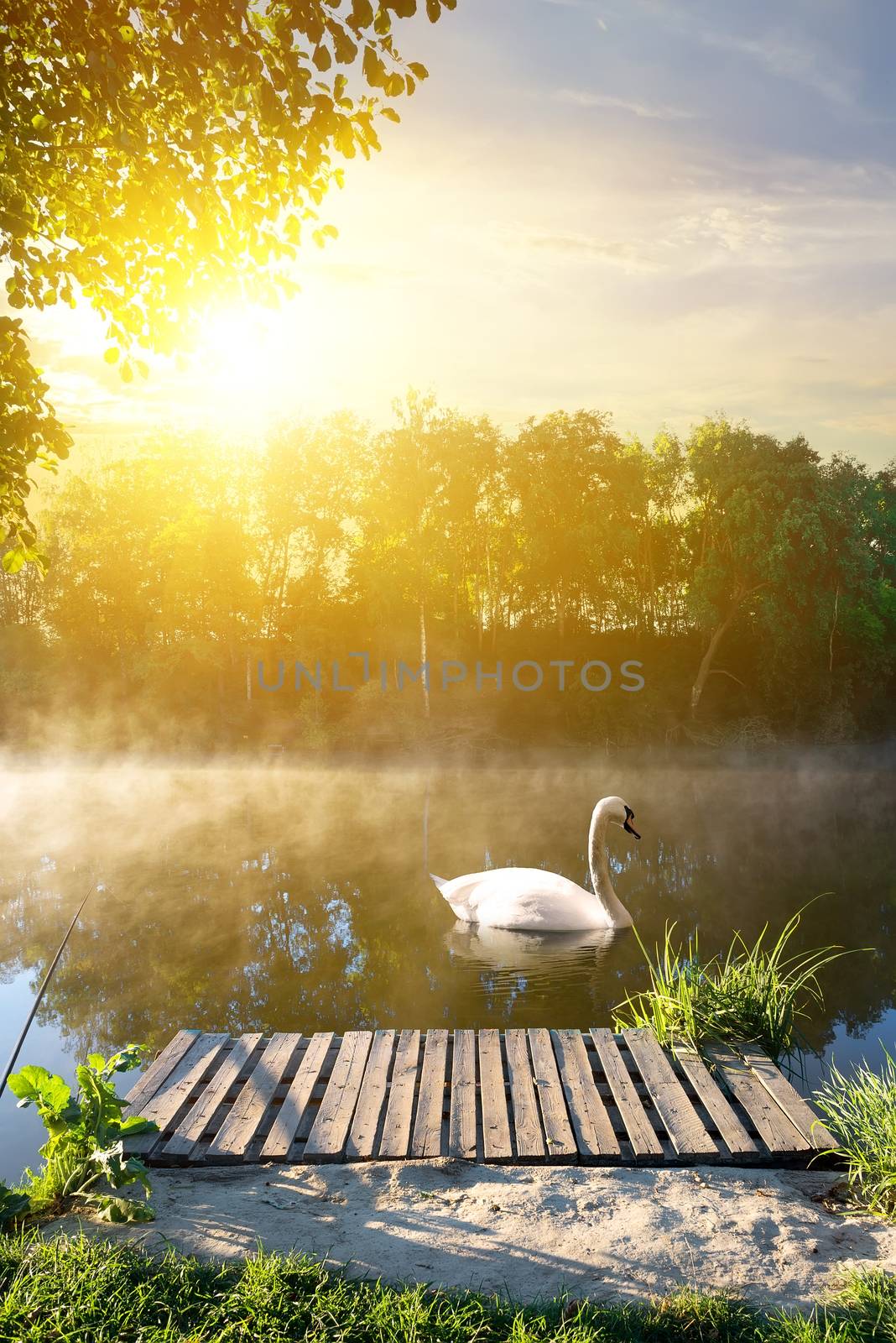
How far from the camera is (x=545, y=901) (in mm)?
9586

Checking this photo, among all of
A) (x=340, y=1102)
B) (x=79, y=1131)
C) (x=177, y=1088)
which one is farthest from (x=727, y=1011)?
(x=79, y=1131)

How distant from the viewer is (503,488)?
3098cm

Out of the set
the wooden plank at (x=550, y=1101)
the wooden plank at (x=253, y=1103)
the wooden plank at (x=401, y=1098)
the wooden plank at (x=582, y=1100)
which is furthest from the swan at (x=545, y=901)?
the wooden plank at (x=253, y=1103)

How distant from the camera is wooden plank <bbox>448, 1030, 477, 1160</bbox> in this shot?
449cm

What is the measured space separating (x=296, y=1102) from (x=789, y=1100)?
2.70 metres

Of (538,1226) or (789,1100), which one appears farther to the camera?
(789,1100)

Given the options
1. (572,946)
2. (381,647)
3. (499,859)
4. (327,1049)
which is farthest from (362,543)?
(327,1049)

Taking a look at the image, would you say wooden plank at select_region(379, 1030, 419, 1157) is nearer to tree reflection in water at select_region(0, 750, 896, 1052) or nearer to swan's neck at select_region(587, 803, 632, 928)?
tree reflection in water at select_region(0, 750, 896, 1052)

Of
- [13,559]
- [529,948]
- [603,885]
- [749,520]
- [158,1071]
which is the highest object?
[749,520]

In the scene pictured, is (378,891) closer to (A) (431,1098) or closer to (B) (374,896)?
(B) (374,896)

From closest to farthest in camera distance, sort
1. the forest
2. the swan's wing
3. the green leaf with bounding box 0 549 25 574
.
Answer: the green leaf with bounding box 0 549 25 574 → the swan's wing → the forest

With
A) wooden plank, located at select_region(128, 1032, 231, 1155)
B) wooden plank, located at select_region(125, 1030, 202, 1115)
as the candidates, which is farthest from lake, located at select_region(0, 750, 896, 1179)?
wooden plank, located at select_region(128, 1032, 231, 1155)

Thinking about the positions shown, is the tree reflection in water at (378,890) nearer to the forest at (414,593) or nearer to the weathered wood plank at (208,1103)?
the weathered wood plank at (208,1103)

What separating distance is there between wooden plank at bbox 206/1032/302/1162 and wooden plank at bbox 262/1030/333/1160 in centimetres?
9
